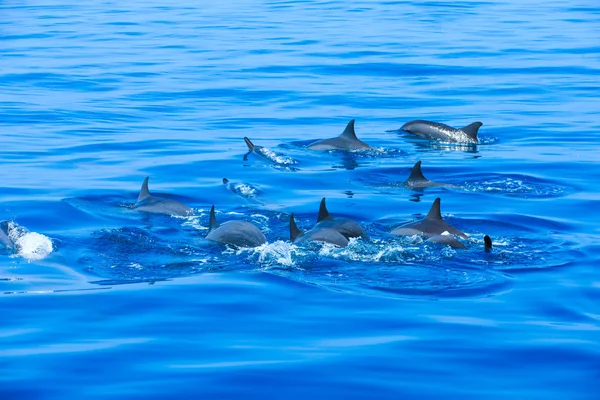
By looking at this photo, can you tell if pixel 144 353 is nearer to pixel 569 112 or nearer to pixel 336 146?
pixel 336 146

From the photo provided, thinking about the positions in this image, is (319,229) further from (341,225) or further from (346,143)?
(346,143)

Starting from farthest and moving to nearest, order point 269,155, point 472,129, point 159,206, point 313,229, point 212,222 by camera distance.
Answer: point 472,129 → point 269,155 → point 159,206 → point 212,222 → point 313,229

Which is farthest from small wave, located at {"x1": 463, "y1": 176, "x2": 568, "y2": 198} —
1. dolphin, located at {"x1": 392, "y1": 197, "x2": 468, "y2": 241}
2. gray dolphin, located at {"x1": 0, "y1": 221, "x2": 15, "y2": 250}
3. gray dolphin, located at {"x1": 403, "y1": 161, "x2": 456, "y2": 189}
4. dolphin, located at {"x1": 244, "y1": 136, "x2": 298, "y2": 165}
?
gray dolphin, located at {"x1": 0, "y1": 221, "x2": 15, "y2": 250}

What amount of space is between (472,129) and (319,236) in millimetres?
8166

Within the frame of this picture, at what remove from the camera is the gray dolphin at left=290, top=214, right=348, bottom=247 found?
37.4 ft

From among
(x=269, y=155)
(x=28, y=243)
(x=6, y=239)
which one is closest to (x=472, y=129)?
(x=269, y=155)

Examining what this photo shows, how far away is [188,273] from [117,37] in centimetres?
2705

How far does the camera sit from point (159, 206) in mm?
13500

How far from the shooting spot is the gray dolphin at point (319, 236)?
1141 centimetres

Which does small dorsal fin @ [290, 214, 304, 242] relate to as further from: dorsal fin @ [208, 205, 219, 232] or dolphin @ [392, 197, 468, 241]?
dolphin @ [392, 197, 468, 241]

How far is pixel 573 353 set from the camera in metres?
8.18

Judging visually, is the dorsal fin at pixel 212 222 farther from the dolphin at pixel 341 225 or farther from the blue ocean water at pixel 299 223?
the dolphin at pixel 341 225

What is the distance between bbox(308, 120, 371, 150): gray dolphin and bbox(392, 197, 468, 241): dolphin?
598 cm

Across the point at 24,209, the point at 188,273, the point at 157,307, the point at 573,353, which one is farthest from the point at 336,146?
the point at 573,353
